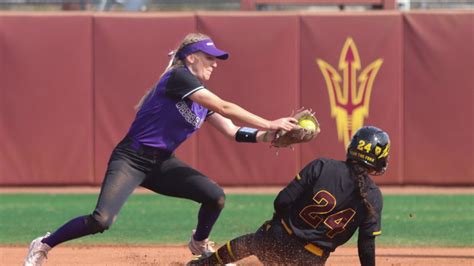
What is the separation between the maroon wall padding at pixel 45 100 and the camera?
1374 cm

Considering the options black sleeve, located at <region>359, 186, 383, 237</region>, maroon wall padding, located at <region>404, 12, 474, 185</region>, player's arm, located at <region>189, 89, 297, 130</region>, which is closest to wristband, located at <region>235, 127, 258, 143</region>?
player's arm, located at <region>189, 89, 297, 130</region>

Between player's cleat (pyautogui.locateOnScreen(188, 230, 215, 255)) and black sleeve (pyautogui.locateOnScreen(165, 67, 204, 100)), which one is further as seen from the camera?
player's cleat (pyautogui.locateOnScreen(188, 230, 215, 255))

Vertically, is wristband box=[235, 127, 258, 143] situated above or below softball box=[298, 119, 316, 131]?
below

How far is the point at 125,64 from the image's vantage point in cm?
1387

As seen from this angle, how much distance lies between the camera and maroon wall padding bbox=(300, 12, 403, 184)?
13781 mm

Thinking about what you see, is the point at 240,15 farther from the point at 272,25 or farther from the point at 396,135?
the point at 396,135

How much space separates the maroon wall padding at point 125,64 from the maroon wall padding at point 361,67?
5.63ft

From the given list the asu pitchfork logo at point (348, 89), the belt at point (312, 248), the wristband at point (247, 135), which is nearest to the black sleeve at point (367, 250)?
the belt at point (312, 248)

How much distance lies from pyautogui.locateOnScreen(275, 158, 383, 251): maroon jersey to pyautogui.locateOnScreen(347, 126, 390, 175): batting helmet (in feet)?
0.38

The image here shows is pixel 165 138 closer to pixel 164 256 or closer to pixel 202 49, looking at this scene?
pixel 202 49

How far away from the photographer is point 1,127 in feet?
45.5

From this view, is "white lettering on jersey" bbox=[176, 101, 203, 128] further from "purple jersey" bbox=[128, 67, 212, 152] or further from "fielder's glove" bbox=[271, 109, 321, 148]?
"fielder's glove" bbox=[271, 109, 321, 148]

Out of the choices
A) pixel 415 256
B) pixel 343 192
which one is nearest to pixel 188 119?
pixel 343 192

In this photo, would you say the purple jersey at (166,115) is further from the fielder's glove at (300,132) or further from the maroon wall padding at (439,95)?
the maroon wall padding at (439,95)
